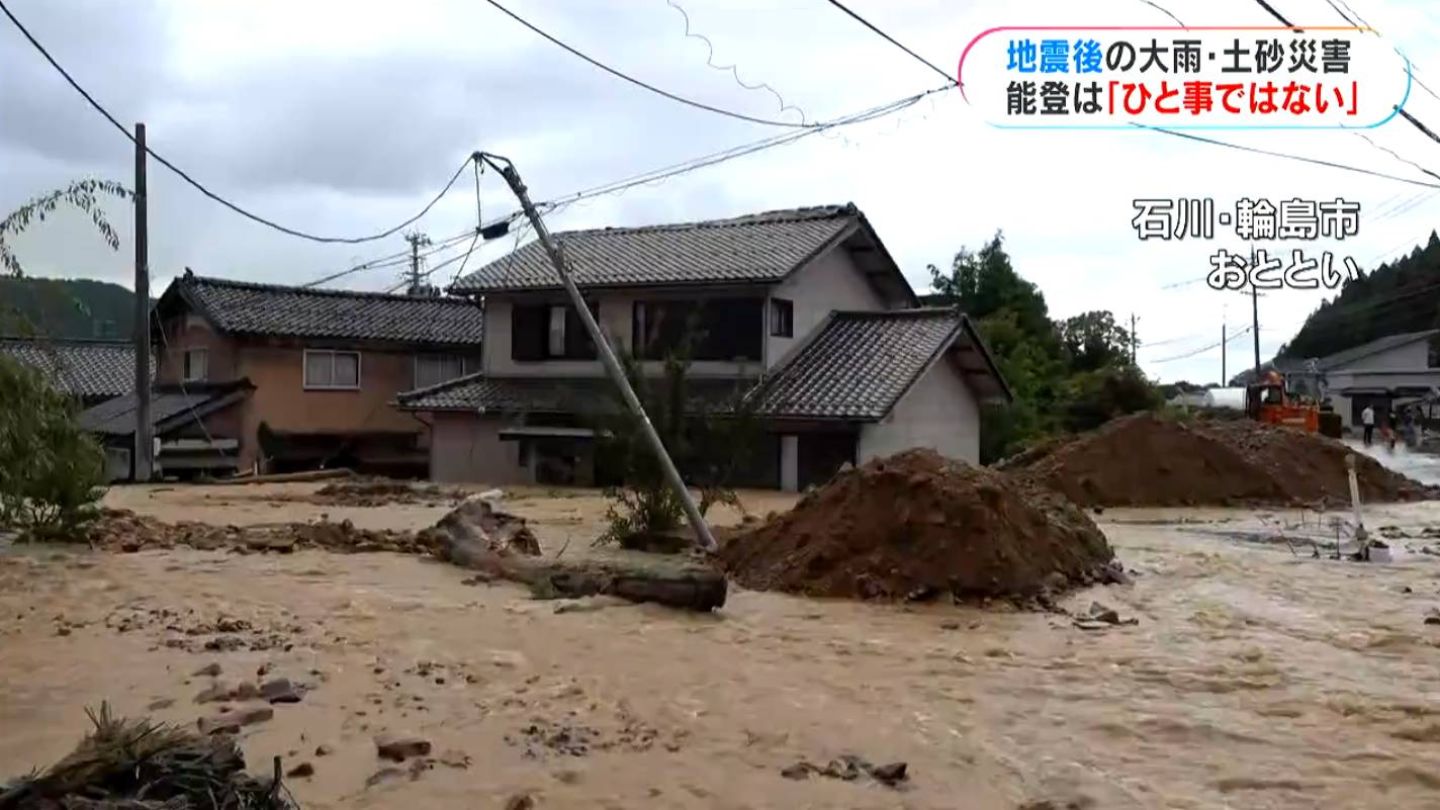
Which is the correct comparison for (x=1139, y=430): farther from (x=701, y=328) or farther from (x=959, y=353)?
(x=701, y=328)

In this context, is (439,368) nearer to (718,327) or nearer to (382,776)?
(718,327)

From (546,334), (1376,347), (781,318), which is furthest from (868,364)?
(1376,347)

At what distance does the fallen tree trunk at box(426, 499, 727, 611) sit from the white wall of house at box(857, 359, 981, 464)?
11.9 meters

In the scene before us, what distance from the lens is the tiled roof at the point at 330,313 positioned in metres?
30.4

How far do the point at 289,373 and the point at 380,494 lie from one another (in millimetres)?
9944

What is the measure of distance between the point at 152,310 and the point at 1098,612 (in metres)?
27.6

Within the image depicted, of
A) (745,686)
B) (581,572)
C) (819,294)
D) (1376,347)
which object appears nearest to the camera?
(745,686)

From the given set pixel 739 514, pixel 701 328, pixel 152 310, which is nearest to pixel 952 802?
pixel 739 514

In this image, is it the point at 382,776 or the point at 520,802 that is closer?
the point at 520,802

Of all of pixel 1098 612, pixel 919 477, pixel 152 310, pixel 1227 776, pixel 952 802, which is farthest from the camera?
pixel 152 310

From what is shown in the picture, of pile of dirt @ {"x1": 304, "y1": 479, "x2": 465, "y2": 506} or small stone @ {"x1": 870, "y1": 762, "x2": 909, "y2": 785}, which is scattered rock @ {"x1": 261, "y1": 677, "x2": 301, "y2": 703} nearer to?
small stone @ {"x1": 870, "y1": 762, "x2": 909, "y2": 785}

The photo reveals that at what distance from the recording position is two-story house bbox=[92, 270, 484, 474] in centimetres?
3014

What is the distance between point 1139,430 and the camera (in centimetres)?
2272

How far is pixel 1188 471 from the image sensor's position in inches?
897
